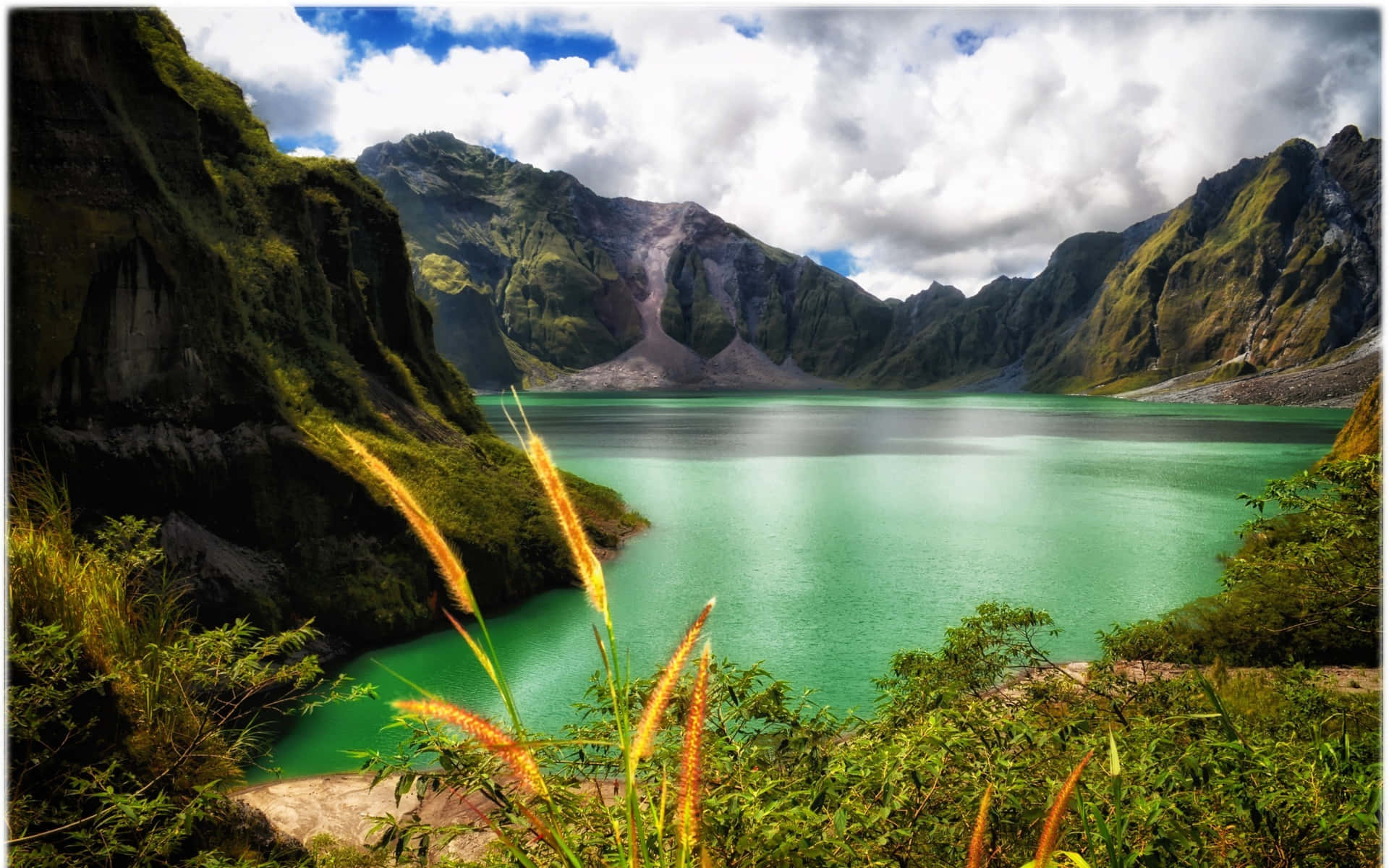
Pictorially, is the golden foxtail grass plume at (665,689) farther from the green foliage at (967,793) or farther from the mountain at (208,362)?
the mountain at (208,362)

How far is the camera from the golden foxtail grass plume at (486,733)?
1.69 m

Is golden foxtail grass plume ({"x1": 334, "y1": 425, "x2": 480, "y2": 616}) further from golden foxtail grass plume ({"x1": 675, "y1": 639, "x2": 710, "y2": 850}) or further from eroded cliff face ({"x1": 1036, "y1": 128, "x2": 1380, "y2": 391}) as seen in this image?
eroded cliff face ({"x1": 1036, "y1": 128, "x2": 1380, "y2": 391})

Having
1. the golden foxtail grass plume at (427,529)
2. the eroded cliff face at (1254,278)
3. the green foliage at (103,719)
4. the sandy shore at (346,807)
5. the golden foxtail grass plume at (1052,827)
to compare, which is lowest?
the sandy shore at (346,807)

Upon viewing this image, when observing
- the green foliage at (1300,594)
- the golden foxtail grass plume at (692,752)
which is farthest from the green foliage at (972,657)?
the golden foxtail grass plume at (692,752)

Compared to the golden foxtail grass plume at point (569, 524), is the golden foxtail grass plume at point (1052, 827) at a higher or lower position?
lower

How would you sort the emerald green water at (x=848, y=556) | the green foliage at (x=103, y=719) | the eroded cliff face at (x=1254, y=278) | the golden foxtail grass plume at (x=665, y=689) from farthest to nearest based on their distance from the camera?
1. the eroded cliff face at (x=1254, y=278)
2. the emerald green water at (x=848, y=556)
3. the green foliage at (x=103, y=719)
4. the golden foxtail grass plume at (x=665, y=689)

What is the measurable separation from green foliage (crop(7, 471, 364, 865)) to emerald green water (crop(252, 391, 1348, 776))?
2.74 m

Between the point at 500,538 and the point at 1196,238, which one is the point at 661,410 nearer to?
the point at 500,538

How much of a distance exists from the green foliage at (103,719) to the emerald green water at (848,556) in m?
2.74

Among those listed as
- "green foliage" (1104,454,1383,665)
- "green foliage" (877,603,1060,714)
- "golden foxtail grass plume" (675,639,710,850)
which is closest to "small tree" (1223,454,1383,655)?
"green foliage" (1104,454,1383,665)

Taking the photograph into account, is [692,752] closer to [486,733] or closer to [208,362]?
[486,733]

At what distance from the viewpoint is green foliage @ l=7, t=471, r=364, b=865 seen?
11.9ft

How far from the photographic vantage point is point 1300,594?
8016mm

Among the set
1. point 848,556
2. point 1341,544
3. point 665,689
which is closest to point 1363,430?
point 848,556
